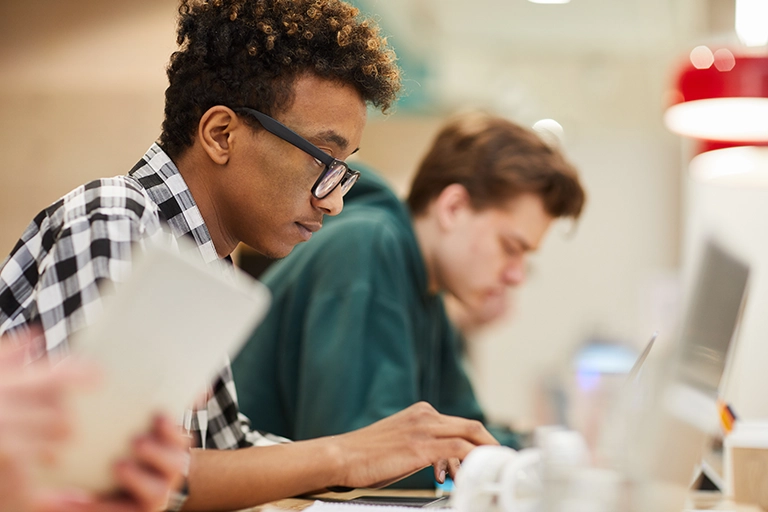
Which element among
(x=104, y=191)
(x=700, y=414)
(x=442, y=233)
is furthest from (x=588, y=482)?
(x=442, y=233)

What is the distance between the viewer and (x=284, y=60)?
0.97 m

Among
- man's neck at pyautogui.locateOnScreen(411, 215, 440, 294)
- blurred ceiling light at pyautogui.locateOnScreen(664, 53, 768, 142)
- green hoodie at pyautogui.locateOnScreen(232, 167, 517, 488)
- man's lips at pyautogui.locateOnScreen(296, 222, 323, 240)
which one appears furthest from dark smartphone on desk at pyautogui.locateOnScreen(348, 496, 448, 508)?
blurred ceiling light at pyautogui.locateOnScreen(664, 53, 768, 142)

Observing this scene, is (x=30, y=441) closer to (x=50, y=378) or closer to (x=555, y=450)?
(x=50, y=378)

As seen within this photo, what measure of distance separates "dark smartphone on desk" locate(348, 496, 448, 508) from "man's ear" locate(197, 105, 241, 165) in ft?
1.57

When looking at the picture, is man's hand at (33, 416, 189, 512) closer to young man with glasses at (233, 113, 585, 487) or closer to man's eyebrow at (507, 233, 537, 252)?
young man with glasses at (233, 113, 585, 487)

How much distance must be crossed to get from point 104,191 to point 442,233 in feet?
3.60

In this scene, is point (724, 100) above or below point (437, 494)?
above

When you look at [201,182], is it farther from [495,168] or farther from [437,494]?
[495,168]

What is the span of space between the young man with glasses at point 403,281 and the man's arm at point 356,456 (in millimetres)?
259

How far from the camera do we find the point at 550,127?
4.34m

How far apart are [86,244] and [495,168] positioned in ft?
3.93

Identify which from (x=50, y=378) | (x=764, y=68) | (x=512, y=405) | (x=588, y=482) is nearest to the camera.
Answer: (x=50, y=378)

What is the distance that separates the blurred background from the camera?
8.36 ft

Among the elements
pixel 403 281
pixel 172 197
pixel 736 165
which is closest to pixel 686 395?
pixel 172 197
